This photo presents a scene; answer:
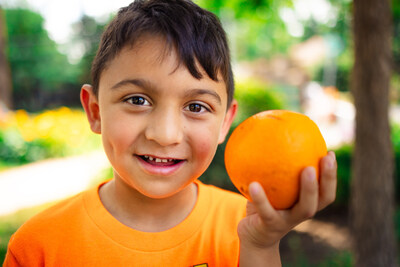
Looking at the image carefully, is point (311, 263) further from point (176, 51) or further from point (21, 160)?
point (21, 160)

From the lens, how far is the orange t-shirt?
4.65ft

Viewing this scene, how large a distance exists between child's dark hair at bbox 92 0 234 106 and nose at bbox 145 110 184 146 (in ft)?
0.63

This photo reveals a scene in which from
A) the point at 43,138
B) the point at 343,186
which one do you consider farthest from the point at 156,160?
the point at 43,138

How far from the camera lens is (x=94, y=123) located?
1622mm

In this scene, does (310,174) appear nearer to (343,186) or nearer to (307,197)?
(307,197)

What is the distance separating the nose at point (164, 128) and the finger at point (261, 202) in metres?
0.35

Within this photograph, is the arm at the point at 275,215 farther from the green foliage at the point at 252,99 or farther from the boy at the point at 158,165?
the green foliage at the point at 252,99

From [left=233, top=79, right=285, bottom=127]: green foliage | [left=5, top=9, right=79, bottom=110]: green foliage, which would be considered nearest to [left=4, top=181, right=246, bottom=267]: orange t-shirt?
[left=233, top=79, right=285, bottom=127]: green foliage

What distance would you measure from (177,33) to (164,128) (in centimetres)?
39

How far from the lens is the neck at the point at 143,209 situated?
1.54m

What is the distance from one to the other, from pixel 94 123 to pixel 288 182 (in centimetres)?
96

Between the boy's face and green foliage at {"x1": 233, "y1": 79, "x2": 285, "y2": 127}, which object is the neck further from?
green foliage at {"x1": 233, "y1": 79, "x2": 285, "y2": 127}

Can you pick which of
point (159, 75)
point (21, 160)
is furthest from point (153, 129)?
point (21, 160)

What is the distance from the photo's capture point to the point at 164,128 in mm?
1240
